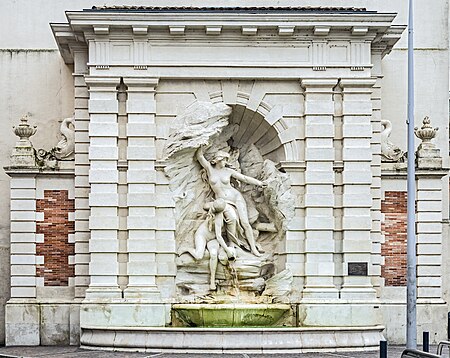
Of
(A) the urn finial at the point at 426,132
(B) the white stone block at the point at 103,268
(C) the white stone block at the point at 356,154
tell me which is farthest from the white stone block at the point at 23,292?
(A) the urn finial at the point at 426,132

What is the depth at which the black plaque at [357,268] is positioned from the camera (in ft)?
73.2

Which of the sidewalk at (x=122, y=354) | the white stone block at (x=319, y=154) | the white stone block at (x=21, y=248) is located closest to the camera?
the sidewalk at (x=122, y=354)

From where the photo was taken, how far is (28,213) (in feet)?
74.9

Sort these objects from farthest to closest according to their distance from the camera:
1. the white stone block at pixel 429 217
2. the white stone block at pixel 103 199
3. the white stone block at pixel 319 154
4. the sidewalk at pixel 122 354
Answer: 1. the white stone block at pixel 429 217
2. the white stone block at pixel 319 154
3. the white stone block at pixel 103 199
4. the sidewalk at pixel 122 354

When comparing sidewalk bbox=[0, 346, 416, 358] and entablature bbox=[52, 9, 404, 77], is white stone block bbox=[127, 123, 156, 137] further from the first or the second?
sidewalk bbox=[0, 346, 416, 358]

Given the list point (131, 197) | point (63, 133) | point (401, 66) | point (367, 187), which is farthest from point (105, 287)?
point (401, 66)

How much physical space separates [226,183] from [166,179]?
1.33 meters

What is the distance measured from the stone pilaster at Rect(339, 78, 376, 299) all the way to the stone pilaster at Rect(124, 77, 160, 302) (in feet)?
13.3

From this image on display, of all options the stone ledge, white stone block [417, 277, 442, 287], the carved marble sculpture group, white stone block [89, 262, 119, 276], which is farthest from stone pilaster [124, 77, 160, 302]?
white stone block [417, 277, 442, 287]

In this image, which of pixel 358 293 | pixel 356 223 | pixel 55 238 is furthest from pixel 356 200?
pixel 55 238

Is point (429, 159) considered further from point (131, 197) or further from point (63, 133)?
point (63, 133)

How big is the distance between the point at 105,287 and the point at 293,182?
180 inches

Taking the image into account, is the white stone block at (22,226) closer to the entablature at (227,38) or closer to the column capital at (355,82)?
the entablature at (227,38)

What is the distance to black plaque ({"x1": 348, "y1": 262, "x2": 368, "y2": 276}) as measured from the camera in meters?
22.3
